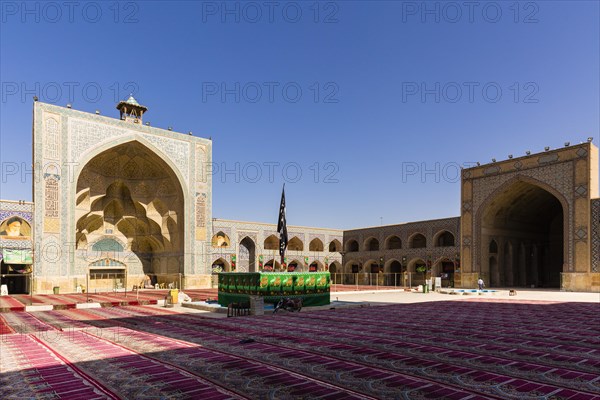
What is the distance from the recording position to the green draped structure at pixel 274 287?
1305 centimetres

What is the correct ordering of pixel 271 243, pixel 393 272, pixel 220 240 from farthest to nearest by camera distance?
pixel 271 243 → pixel 393 272 → pixel 220 240

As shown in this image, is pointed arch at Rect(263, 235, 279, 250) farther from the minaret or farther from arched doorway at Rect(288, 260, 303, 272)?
the minaret

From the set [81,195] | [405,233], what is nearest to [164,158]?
[81,195]

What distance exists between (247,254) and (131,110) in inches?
463

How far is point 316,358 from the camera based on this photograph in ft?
20.1

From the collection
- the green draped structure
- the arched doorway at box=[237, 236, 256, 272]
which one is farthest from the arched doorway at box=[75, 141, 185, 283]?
the green draped structure

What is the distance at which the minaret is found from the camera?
2552 cm

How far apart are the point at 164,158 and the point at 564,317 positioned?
2014cm

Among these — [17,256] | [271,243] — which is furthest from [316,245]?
[17,256]

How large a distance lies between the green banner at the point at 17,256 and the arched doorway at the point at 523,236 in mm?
23074

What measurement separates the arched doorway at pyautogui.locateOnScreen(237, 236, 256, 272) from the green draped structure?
640 inches

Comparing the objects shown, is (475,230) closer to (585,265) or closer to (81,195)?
(585,265)

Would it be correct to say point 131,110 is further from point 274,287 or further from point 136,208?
point 274,287

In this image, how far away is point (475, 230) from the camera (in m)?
26.6
